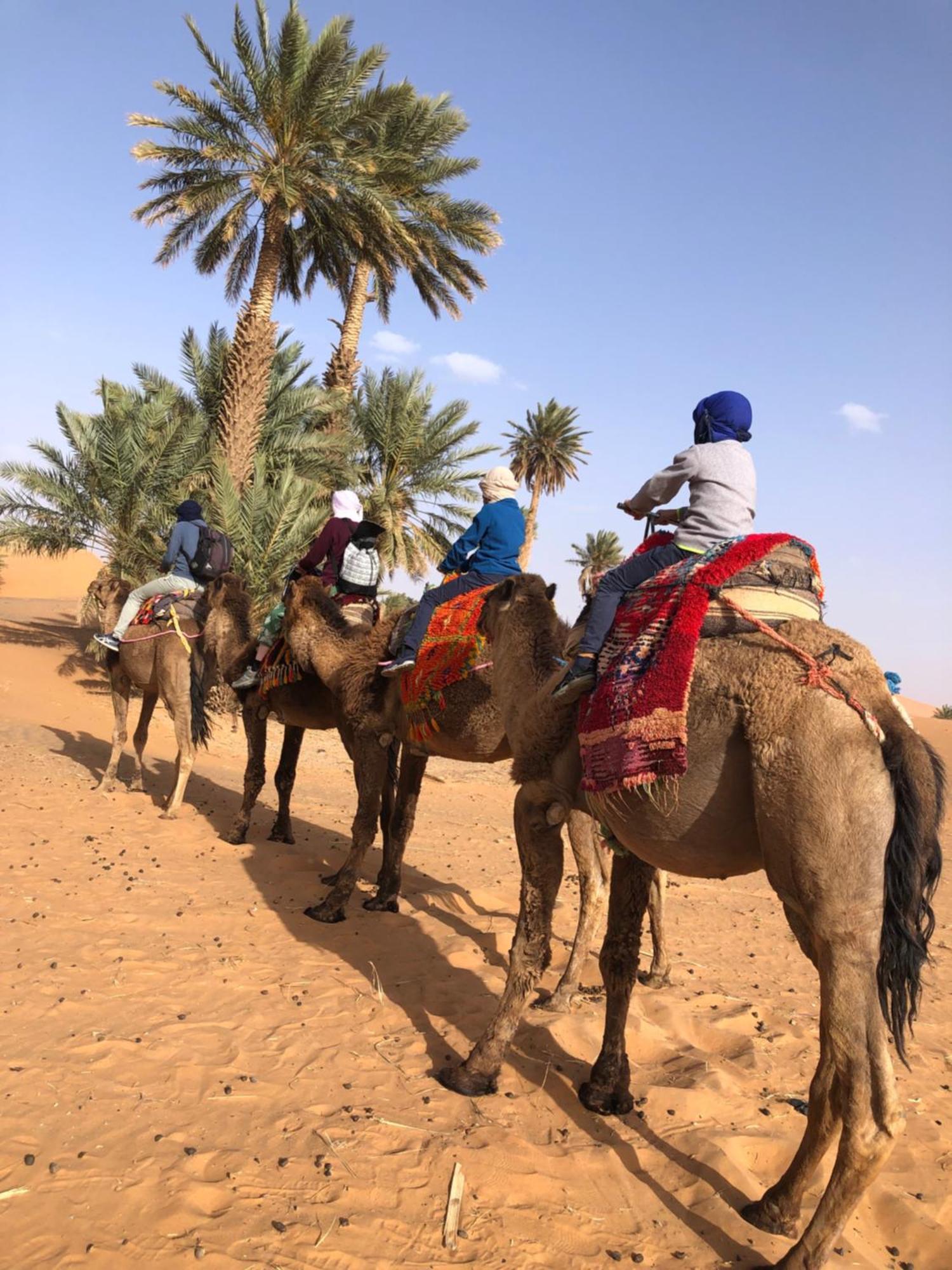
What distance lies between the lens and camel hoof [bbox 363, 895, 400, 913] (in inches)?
261

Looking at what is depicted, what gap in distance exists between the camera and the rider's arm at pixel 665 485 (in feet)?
12.5

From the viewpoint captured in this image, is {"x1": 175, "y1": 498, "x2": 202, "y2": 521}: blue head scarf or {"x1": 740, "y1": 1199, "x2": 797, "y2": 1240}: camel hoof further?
{"x1": 175, "y1": 498, "x2": 202, "y2": 521}: blue head scarf

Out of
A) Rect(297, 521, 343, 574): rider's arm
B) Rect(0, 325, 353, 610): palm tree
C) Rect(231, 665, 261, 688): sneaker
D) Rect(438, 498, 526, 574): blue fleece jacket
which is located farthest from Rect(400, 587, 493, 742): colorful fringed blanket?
Rect(0, 325, 353, 610): palm tree

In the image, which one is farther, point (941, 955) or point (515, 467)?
point (515, 467)

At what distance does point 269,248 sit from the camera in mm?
18156

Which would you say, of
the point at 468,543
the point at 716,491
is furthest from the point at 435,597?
the point at 716,491

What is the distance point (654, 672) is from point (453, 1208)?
2.07 m

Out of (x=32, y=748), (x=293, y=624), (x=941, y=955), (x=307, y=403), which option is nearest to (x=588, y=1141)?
(x=293, y=624)

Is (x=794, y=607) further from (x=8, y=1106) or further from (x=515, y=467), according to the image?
(x=515, y=467)

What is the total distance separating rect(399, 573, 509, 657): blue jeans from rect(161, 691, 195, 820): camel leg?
12.7 ft

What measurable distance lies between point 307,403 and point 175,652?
39.4 ft

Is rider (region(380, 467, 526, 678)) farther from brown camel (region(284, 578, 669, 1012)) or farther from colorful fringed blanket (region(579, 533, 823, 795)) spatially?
colorful fringed blanket (region(579, 533, 823, 795))

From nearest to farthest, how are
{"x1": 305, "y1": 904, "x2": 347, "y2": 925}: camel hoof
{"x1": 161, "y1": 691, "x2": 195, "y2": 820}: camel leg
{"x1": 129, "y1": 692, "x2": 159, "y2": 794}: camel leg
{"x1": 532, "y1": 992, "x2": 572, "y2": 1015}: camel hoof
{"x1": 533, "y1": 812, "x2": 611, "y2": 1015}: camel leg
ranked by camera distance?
{"x1": 532, "y1": 992, "x2": 572, "y2": 1015}: camel hoof → {"x1": 533, "y1": 812, "x2": 611, "y2": 1015}: camel leg → {"x1": 305, "y1": 904, "x2": 347, "y2": 925}: camel hoof → {"x1": 161, "y1": 691, "x2": 195, "y2": 820}: camel leg → {"x1": 129, "y1": 692, "x2": 159, "y2": 794}: camel leg

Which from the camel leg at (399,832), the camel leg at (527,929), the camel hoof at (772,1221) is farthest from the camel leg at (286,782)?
the camel hoof at (772,1221)
